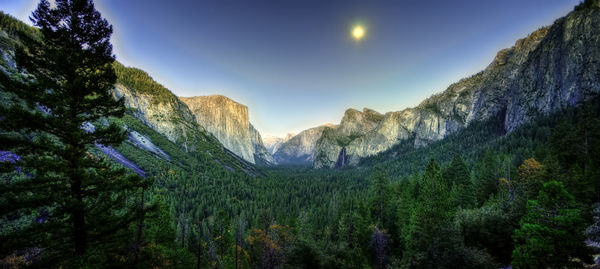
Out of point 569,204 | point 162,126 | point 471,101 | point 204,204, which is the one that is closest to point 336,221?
point 569,204

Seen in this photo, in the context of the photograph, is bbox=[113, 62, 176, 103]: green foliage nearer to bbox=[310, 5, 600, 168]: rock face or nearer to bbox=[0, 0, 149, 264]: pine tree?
bbox=[0, 0, 149, 264]: pine tree

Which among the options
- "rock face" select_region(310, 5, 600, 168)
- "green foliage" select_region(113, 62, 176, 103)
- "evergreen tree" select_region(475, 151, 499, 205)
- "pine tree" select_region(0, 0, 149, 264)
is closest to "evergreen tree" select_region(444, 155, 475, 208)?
"evergreen tree" select_region(475, 151, 499, 205)

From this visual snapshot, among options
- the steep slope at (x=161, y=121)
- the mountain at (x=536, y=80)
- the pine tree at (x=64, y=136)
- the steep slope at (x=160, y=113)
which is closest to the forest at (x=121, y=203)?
Result: the pine tree at (x=64, y=136)

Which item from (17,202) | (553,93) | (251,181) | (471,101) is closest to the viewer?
(17,202)

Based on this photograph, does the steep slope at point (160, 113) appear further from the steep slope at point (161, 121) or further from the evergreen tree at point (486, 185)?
the evergreen tree at point (486, 185)

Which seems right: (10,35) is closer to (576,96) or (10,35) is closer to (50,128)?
(50,128)

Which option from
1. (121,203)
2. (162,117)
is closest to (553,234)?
(121,203)

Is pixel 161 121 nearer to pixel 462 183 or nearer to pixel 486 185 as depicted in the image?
pixel 462 183
